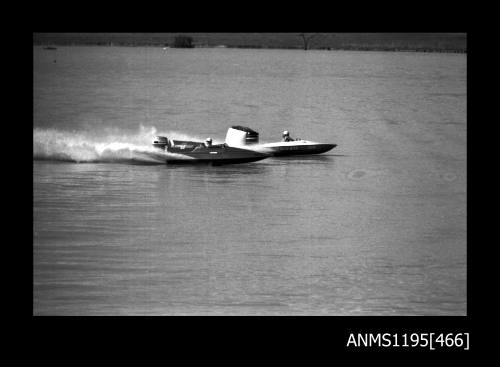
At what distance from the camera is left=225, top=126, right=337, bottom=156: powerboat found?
46625 millimetres

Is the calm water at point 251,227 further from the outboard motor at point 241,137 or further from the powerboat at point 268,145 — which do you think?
the outboard motor at point 241,137

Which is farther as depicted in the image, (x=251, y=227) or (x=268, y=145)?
(x=268, y=145)

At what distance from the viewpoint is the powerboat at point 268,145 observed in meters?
A: 46.6

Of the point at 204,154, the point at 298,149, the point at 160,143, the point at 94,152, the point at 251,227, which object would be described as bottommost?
the point at 251,227

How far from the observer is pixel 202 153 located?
43344 millimetres

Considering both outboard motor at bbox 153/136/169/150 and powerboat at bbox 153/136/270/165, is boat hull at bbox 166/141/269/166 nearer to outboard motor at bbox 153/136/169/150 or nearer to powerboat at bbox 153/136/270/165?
powerboat at bbox 153/136/270/165

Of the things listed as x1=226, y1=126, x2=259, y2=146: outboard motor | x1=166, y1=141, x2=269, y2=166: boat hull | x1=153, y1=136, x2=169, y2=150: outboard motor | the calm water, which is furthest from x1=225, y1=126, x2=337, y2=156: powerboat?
x1=153, y1=136, x2=169, y2=150: outboard motor

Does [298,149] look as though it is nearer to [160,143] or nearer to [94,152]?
[160,143]

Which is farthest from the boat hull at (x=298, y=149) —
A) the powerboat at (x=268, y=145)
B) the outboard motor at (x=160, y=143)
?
the outboard motor at (x=160, y=143)

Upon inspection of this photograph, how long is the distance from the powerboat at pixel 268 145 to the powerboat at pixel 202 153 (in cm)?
170

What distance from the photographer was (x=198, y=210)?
33.4m

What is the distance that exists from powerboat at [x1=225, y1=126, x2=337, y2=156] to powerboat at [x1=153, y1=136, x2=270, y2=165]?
1.70 meters

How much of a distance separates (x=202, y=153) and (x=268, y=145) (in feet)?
15.8

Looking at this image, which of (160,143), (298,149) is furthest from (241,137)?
(160,143)
